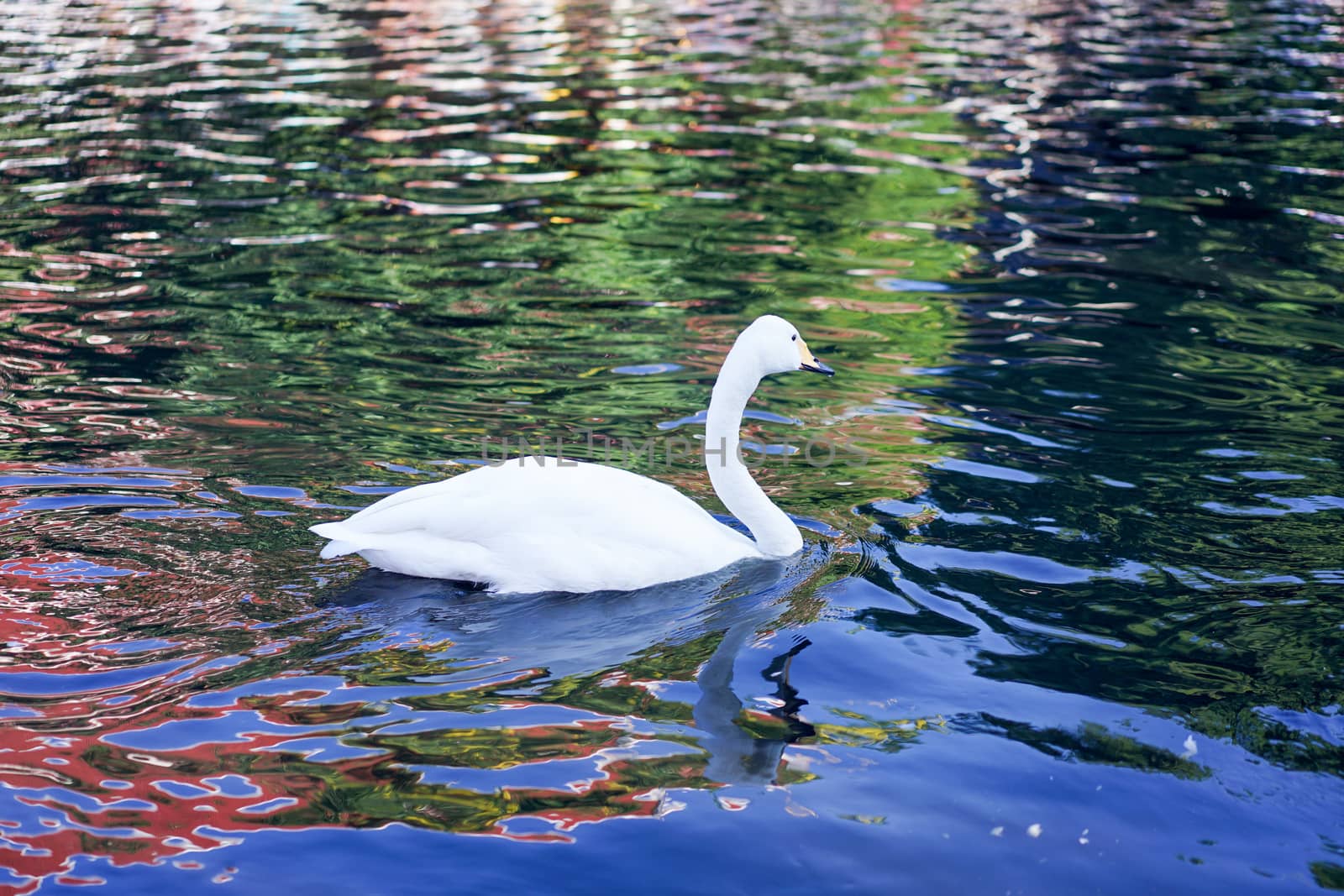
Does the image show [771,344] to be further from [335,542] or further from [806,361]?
[335,542]

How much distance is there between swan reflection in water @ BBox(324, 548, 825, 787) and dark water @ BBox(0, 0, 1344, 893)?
26 mm

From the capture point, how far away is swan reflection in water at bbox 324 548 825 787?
603 cm

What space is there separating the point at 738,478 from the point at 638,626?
46.7 inches

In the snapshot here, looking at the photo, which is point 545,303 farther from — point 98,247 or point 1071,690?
point 1071,690

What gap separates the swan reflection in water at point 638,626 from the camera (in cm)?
603

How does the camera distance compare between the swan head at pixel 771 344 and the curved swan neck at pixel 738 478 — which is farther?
the curved swan neck at pixel 738 478

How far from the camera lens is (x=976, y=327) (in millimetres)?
12133

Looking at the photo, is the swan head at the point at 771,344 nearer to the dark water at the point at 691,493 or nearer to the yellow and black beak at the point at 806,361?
the yellow and black beak at the point at 806,361

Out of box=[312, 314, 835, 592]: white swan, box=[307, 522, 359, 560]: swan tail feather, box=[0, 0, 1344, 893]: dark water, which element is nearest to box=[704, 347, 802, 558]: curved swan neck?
box=[0, 0, 1344, 893]: dark water

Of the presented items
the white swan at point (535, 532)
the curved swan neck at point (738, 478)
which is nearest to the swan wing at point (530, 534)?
the white swan at point (535, 532)

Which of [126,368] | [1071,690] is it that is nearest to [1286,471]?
[1071,690]

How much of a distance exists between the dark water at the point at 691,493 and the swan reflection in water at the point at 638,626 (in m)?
0.03

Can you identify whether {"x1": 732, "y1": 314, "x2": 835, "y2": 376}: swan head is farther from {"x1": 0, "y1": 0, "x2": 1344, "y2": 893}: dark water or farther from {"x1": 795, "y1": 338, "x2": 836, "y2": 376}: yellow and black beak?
{"x1": 0, "y1": 0, "x2": 1344, "y2": 893}: dark water

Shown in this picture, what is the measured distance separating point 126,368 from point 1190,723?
826cm
